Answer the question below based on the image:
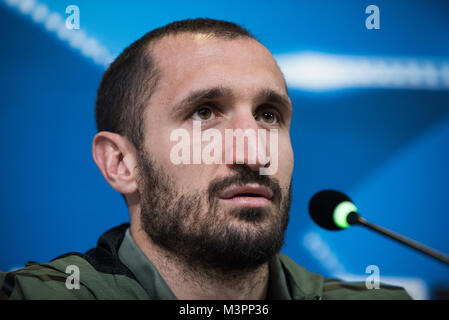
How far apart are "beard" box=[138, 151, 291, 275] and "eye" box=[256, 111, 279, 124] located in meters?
0.22

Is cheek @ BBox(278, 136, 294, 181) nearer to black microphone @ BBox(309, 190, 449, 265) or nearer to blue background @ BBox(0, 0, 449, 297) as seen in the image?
black microphone @ BBox(309, 190, 449, 265)

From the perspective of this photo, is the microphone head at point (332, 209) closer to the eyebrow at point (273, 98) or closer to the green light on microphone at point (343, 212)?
the green light on microphone at point (343, 212)

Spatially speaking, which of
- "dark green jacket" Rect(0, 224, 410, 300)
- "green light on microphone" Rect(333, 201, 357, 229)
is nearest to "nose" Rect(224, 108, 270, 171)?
"green light on microphone" Rect(333, 201, 357, 229)

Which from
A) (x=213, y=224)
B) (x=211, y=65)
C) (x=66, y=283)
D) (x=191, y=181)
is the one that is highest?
(x=211, y=65)

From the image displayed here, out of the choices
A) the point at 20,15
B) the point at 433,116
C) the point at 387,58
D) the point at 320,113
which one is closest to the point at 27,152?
the point at 20,15

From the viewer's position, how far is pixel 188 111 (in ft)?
4.03

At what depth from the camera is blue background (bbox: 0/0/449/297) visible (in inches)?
63.3

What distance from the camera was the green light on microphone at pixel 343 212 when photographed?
1.11m

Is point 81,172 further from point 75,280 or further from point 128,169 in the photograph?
point 75,280

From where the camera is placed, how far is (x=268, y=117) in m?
1.34

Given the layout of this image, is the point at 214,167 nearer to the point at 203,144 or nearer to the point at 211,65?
the point at 203,144

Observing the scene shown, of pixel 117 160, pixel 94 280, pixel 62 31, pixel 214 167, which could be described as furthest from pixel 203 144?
pixel 62 31

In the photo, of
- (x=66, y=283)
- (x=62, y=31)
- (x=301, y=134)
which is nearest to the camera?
(x=66, y=283)

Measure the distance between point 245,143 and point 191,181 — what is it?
0.56 ft
